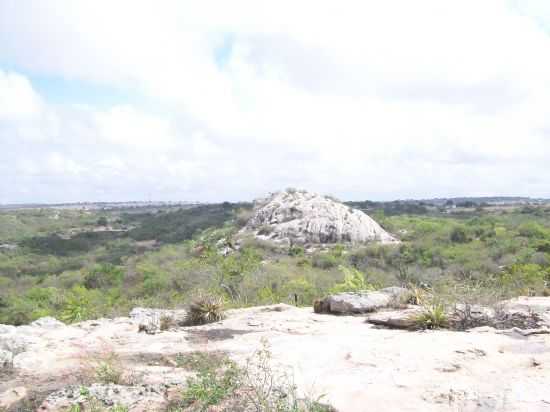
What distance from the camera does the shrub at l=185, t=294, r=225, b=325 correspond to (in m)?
9.12

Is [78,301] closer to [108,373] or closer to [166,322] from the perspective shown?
[166,322]

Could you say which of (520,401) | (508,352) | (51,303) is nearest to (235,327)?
(508,352)

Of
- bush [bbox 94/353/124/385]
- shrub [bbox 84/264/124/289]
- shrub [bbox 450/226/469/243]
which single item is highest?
bush [bbox 94/353/124/385]

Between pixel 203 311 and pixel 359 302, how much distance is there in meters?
2.72

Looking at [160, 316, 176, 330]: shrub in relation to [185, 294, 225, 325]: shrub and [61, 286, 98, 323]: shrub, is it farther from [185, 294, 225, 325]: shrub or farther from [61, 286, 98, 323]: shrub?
[61, 286, 98, 323]: shrub

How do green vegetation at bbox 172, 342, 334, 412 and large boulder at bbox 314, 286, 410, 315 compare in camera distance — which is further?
large boulder at bbox 314, 286, 410, 315

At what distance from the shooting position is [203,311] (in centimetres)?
915

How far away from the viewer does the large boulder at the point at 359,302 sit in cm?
930

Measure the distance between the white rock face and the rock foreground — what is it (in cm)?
2844

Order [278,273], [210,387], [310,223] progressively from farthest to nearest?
[310,223] → [278,273] → [210,387]

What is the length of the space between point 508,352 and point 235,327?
405cm

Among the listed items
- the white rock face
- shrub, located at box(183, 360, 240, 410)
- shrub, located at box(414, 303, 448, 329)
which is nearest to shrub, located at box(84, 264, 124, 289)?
the white rock face

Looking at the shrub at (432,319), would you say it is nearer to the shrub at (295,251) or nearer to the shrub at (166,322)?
the shrub at (166,322)

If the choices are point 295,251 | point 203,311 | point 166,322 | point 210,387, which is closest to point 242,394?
point 210,387
